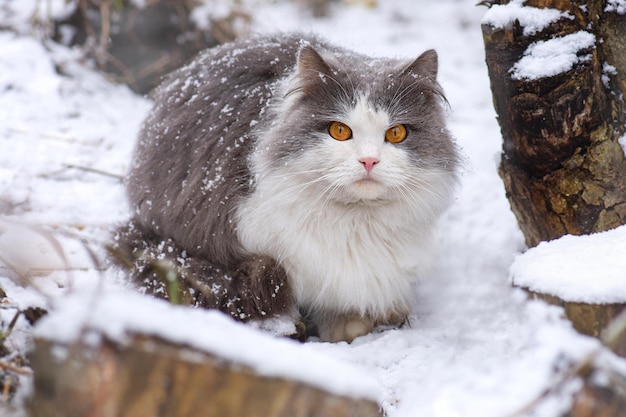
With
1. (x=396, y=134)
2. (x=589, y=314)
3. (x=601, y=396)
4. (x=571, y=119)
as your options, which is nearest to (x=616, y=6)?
(x=571, y=119)

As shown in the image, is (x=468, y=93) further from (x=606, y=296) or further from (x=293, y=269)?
(x=606, y=296)

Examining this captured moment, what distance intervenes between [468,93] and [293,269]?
10.7 feet

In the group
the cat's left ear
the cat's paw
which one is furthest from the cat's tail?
the cat's left ear

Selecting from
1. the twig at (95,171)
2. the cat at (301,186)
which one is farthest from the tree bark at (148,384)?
the twig at (95,171)

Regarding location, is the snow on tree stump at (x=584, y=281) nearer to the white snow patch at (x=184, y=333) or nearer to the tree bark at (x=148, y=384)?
the white snow patch at (x=184, y=333)

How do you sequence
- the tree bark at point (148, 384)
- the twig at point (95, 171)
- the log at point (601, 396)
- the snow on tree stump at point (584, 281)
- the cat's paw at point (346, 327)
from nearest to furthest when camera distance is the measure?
1. the tree bark at point (148, 384)
2. the log at point (601, 396)
3. the snow on tree stump at point (584, 281)
4. the cat's paw at point (346, 327)
5. the twig at point (95, 171)

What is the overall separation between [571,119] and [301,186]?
1107 mm

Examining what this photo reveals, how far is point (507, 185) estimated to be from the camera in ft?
9.45

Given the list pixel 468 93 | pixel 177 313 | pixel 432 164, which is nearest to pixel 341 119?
pixel 432 164

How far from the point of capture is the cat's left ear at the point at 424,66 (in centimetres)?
265

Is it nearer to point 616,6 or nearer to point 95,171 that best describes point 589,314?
point 616,6

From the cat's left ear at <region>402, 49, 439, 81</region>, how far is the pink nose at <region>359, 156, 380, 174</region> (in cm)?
48

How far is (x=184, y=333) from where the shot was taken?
1.25 m

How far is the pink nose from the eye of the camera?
2.39m
